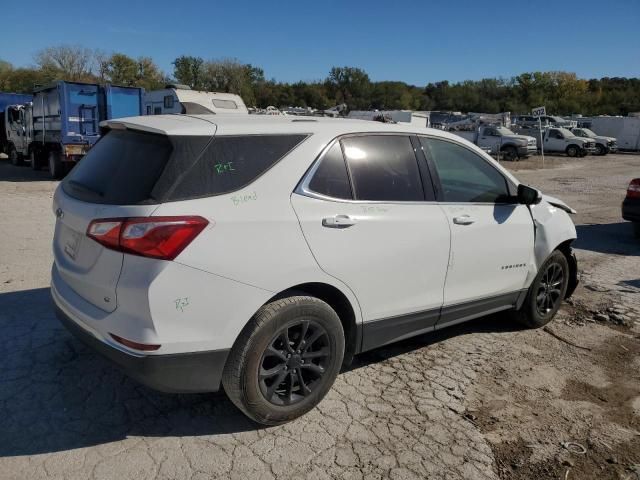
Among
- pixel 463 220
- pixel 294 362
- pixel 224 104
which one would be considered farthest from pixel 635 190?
pixel 224 104

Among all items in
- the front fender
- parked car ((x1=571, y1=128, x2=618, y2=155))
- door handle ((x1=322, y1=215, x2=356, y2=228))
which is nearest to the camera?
door handle ((x1=322, y1=215, x2=356, y2=228))

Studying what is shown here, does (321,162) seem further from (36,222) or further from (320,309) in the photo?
(36,222)

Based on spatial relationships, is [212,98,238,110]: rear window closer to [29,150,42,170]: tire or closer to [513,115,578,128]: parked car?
[29,150,42,170]: tire

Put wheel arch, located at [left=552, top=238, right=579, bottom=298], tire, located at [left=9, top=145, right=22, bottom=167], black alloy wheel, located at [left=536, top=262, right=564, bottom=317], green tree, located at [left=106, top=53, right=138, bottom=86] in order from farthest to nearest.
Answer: green tree, located at [left=106, top=53, right=138, bottom=86] < tire, located at [left=9, top=145, right=22, bottom=167] < wheel arch, located at [left=552, top=238, right=579, bottom=298] < black alloy wheel, located at [left=536, top=262, right=564, bottom=317]

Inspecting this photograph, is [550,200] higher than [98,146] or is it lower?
lower

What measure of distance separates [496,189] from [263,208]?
2.21 metres

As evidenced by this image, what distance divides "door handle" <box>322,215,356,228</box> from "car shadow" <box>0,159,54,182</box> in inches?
596

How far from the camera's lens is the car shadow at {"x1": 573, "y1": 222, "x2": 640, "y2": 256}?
8409 millimetres

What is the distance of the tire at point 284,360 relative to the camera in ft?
9.36

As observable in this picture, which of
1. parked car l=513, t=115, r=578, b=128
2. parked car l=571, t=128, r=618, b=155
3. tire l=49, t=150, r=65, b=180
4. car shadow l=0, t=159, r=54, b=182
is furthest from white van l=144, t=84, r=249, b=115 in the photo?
parked car l=571, t=128, r=618, b=155

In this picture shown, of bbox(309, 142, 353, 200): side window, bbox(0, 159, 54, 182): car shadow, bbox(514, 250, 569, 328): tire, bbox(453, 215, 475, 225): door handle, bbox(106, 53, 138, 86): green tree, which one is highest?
bbox(106, 53, 138, 86): green tree

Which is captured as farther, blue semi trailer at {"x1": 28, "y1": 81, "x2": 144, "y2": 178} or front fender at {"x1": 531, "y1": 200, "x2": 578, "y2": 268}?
blue semi trailer at {"x1": 28, "y1": 81, "x2": 144, "y2": 178}

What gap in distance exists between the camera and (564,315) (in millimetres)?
5285

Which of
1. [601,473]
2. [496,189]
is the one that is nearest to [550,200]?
[496,189]
